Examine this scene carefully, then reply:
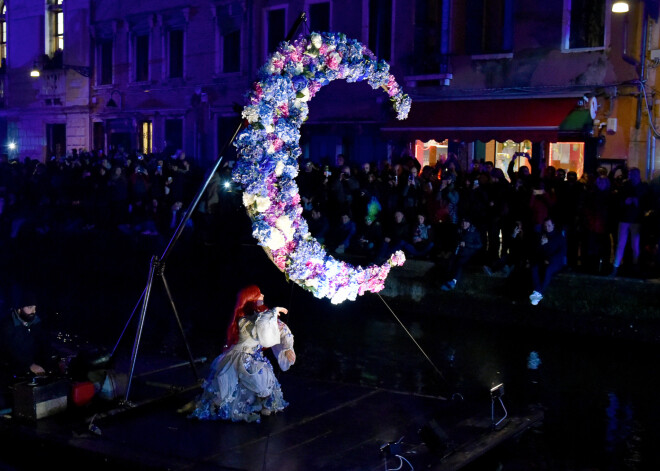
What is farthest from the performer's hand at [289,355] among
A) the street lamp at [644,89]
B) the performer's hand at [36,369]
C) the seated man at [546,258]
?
the street lamp at [644,89]

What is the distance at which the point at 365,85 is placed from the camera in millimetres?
25328

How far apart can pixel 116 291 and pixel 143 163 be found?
17.5ft

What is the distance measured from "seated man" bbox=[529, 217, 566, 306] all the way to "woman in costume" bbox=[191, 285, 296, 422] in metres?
6.70

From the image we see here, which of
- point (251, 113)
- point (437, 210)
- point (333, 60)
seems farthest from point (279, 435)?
point (437, 210)

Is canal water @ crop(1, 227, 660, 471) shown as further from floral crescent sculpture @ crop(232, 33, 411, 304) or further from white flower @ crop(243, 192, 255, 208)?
white flower @ crop(243, 192, 255, 208)

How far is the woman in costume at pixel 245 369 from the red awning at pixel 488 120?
502 inches

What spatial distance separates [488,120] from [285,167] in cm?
1300

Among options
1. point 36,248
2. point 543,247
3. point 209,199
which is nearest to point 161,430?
point 543,247

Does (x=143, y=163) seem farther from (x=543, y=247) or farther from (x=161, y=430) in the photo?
(x=161, y=430)

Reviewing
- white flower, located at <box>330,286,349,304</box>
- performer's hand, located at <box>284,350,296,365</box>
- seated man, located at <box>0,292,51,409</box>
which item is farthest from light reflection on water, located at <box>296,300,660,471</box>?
seated man, located at <box>0,292,51,409</box>

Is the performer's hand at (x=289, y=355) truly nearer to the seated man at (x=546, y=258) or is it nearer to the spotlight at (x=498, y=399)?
the spotlight at (x=498, y=399)

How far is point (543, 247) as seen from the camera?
15.2 metres

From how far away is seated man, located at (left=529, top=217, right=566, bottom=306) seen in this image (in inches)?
598

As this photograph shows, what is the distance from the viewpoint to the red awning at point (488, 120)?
69.1 ft
